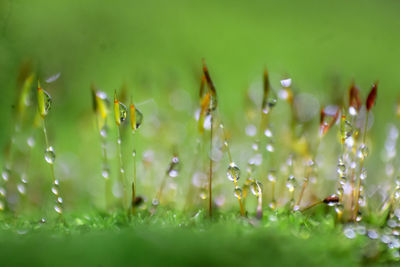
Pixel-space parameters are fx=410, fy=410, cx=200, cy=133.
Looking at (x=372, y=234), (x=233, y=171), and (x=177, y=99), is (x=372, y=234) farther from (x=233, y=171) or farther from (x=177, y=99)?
(x=177, y=99)

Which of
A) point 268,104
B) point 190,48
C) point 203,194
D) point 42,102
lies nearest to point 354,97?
point 268,104

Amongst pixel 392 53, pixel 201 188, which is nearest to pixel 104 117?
pixel 201 188

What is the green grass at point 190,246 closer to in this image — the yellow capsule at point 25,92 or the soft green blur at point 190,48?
the yellow capsule at point 25,92

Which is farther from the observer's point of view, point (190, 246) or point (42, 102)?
point (42, 102)

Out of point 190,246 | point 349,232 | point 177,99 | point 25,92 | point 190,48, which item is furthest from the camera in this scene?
point 190,48

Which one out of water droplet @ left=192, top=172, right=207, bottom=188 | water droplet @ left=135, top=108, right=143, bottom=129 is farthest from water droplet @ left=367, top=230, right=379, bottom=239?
water droplet @ left=135, top=108, right=143, bottom=129

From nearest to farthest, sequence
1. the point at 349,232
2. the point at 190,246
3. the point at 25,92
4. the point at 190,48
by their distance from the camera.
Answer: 1. the point at 190,246
2. the point at 349,232
3. the point at 25,92
4. the point at 190,48

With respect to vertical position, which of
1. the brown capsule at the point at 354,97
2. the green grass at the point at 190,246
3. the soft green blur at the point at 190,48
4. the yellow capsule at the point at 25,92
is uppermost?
the soft green blur at the point at 190,48

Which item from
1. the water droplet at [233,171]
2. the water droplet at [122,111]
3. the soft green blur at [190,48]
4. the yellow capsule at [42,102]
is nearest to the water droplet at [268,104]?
the water droplet at [233,171]
